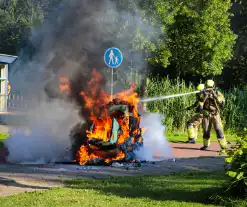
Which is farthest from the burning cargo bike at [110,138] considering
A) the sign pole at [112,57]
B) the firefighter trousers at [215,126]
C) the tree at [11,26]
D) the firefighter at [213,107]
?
the tree at [11,26]

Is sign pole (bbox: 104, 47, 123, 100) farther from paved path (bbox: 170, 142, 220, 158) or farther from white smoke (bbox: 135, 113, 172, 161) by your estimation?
paved path (bbox: 170, 142, 220, 158)

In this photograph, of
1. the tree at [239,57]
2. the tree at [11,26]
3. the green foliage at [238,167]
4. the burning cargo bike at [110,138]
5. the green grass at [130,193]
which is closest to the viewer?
the green foliage at [238,167]

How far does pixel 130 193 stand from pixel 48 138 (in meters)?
4.97

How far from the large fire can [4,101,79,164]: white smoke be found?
0.57 meters

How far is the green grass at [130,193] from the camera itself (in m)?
7.21

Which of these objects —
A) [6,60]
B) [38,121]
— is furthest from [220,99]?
[6,60]

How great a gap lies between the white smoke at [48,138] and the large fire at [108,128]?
57 centimetres

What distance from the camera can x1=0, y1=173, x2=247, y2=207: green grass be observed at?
23.7 ft

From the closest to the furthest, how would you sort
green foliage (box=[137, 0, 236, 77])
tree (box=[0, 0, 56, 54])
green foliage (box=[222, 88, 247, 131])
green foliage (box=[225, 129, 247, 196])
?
green foliage (box=[225, 129, 247, 196]), green foliage (box=[222, 88, 247, 131]), green foliage (box=[137, 0, 236, 77]), tree (box=[0, 0, 56, 54])

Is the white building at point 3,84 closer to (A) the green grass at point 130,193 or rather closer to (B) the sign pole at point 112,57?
(B) the sign pole at point 112,57

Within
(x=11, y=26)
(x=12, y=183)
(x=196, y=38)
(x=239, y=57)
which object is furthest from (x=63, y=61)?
(x=11, y=26)

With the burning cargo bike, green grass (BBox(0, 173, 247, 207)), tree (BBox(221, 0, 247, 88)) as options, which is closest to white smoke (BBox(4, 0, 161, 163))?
the burning cargo bike

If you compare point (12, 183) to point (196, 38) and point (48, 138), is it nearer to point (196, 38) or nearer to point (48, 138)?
point (48, 138)

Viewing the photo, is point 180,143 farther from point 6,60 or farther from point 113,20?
point 6,60
